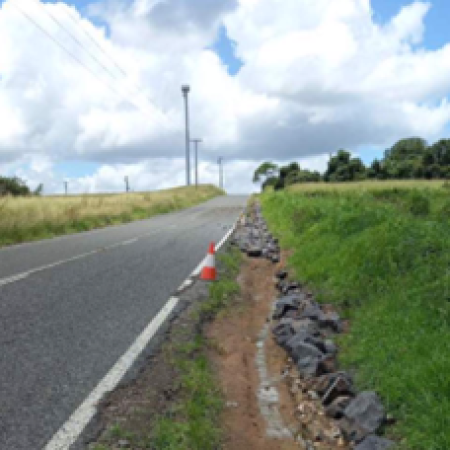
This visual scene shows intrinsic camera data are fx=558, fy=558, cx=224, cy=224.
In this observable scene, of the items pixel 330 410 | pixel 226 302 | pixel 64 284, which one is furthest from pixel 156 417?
pixel 64 284

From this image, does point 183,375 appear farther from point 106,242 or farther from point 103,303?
point 106,242

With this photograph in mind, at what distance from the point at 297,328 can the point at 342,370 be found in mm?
1175

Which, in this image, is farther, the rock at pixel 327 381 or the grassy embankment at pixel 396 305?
A: the rock at pixel 327 381

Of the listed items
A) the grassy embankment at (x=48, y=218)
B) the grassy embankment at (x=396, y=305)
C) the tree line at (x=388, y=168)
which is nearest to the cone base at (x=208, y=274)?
the grassy embankment at (x=396, y=305)

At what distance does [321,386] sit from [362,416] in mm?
804

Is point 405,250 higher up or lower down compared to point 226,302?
higher up

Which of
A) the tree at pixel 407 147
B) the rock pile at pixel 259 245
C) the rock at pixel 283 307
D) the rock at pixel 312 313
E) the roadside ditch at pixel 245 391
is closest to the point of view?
the roadside ditch at pixel 245 391

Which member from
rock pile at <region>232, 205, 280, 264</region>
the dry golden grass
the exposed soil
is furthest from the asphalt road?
the dry golden grass

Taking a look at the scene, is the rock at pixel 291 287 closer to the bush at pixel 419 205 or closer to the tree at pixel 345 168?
the bush at pixel 419 205

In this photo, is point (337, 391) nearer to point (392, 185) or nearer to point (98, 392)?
point (98, 392)

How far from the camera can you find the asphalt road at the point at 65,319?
13.5 ft

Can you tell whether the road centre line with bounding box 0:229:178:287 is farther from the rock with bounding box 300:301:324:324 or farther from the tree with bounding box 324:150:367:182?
the tree with bounding box 324:150:367:182

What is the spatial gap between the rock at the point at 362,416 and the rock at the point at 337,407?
0.36 ft

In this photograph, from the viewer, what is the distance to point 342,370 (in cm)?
530
